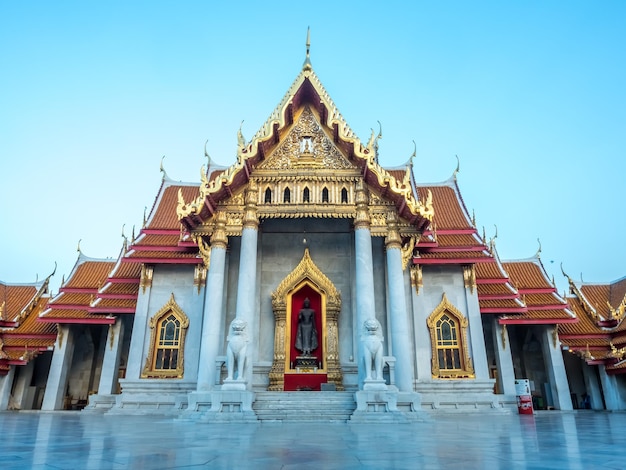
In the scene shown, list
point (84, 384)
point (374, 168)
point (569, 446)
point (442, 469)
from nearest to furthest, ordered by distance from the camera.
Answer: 1. point (442, 469)
2. point (569, 446)
3. point (374, 168)
4. point (84, 384)

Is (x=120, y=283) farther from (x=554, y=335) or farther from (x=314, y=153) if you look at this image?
(x=554, y=335)

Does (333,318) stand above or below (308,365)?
above

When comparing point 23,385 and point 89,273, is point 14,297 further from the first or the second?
point 89,273

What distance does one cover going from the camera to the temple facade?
10.2m

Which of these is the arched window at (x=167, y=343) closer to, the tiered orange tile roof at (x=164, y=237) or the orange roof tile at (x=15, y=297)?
the tiered orange tile roof at (x=164, y=237)

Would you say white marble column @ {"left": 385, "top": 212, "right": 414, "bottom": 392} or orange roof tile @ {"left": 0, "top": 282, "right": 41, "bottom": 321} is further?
orange roof tile @ {"left": 0, "top": 282, "right": 41, "bottom": 321}

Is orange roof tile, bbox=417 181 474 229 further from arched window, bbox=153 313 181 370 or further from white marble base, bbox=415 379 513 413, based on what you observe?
arched window, bbox=153 313 181 370

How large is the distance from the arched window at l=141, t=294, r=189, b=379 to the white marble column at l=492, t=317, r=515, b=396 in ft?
32.8

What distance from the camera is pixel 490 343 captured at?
18.9m

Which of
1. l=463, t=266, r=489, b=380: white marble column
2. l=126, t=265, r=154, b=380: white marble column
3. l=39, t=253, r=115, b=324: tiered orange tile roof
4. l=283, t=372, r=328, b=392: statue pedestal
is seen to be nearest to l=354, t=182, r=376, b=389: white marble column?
l=283, t=372, r=328, b=392: statue pedestal

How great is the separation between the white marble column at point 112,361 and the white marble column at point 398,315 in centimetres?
946

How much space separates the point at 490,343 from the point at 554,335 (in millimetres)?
3047

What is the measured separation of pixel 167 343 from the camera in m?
13.7

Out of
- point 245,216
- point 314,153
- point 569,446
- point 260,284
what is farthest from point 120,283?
point 569,446
